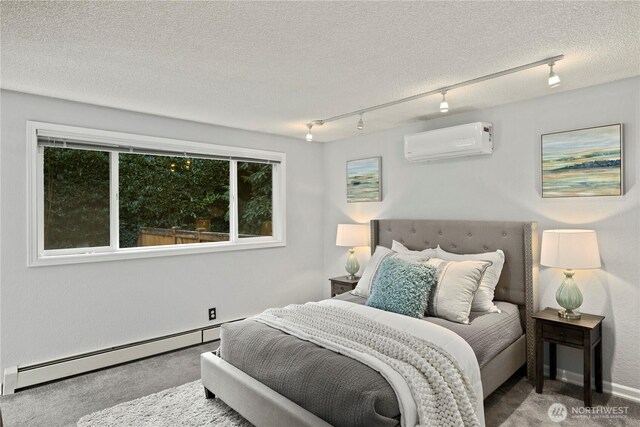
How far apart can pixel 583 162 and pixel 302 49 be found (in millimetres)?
2301

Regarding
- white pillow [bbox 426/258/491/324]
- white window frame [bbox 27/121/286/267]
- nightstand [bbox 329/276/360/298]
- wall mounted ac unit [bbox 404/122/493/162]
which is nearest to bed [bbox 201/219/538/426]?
white pillow [bbox 426/258/491/324]

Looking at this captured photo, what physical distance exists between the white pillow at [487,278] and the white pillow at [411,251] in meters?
0.14

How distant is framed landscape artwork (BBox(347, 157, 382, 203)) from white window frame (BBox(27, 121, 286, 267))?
0.83 m

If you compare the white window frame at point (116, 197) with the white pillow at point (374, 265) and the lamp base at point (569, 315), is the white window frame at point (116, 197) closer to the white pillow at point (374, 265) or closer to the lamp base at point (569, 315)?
the white pillow at point (374, 265)

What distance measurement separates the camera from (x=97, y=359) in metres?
3.23

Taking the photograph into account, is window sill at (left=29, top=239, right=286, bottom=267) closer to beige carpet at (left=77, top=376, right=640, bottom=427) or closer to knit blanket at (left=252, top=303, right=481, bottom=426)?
beige carpet at (left=77, top=376, right=640, bottom=427)

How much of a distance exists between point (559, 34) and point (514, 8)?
1.47 ft

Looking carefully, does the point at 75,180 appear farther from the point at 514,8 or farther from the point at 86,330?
the point at 514,8

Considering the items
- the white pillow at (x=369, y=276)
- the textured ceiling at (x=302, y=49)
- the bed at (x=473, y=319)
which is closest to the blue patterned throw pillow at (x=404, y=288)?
the bed at (x=473, y=319)

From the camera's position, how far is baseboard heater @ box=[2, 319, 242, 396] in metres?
2.89

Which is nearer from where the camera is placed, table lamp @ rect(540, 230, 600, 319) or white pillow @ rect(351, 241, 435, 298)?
table lamp @ rect(540, 230, 600, 319)

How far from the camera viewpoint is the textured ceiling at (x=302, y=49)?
178cm

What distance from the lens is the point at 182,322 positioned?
12.6ft

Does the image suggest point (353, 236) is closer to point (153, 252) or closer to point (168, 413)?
point (153, 252)
